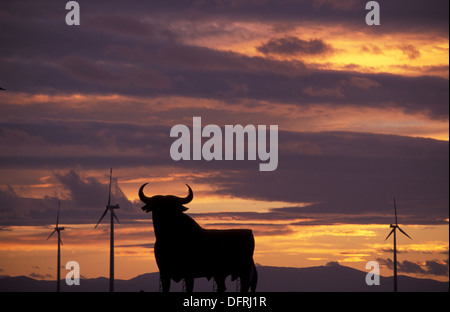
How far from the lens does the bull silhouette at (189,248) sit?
117 ft

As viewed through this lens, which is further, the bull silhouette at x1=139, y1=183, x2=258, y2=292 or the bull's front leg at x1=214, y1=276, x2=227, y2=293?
the bull's front leg at x1=214, y1=276, x2=227, y2=293

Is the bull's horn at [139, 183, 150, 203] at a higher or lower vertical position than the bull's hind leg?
higher

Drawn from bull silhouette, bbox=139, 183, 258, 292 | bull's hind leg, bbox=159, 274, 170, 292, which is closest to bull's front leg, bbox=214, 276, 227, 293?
bull silhouette, bbox=139, 183, 258, 292

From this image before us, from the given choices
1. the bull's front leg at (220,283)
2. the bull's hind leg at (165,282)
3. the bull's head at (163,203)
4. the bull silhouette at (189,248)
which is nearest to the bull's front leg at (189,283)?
the bull silhouette at (189,248)

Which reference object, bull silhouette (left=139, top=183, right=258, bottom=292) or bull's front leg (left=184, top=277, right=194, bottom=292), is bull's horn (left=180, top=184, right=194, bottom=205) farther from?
bull's front leg (left=184, top=277, right=194, bottom=292)

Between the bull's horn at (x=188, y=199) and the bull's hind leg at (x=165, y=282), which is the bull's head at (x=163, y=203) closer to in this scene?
the bull's horn at (x=188, y=199)

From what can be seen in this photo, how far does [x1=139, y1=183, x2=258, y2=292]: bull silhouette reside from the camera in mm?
35812

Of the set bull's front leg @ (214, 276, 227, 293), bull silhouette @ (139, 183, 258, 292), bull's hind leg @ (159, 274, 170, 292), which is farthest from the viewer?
bull's front leg @ (214, 276, 227, 293)
